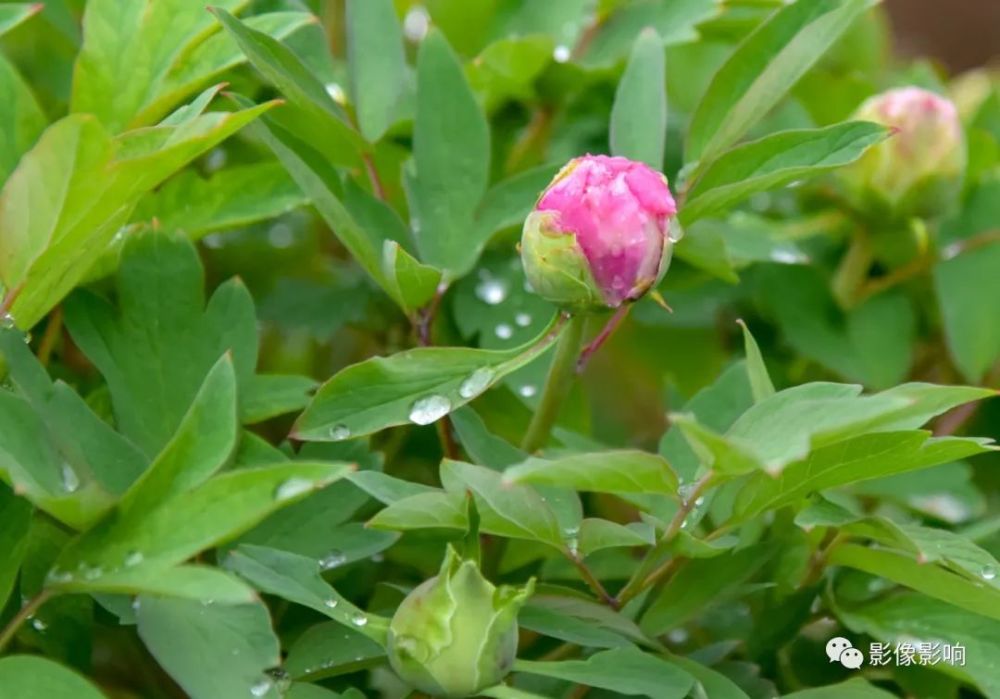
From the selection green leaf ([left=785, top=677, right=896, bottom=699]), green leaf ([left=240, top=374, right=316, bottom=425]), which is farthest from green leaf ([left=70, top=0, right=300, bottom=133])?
green leaf ([left=785, top=677, right=896, bottom=699])

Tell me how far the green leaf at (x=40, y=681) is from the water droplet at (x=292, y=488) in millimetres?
93

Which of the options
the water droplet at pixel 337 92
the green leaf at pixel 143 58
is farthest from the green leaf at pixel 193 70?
the water droplet at pixel 337 92

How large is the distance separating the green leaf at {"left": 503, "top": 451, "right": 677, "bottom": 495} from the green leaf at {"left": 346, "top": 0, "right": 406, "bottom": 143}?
255 mm

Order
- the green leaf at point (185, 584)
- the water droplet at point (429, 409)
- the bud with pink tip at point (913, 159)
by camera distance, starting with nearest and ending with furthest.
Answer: the green leaf at point (185, 584)
the water droplet at point (429, 409)
the bud with pink tip at point (913, 159)

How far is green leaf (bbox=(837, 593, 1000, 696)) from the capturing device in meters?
0.48

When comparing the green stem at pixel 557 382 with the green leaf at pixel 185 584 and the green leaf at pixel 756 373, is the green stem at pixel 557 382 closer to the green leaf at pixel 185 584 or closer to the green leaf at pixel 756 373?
the green leaf at pixel 756 373

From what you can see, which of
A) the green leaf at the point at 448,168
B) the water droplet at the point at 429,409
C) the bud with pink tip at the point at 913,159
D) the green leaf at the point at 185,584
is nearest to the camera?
the green leaf at the point at 185,584

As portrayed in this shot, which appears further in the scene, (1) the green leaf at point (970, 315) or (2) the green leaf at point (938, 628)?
(1) the green leaf at point (970, 315)

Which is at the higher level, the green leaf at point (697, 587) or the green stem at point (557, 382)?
the green stem at point (557, 382)

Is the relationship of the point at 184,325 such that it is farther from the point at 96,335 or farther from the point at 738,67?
the point at 738,67

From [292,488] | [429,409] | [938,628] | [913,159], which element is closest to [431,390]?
[429,409]

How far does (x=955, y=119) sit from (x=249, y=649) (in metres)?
0.53

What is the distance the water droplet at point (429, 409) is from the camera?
0.47 metres

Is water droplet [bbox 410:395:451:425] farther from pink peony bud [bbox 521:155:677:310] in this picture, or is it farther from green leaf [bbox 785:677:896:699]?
green leaf [bbox 785:677:896:699]
